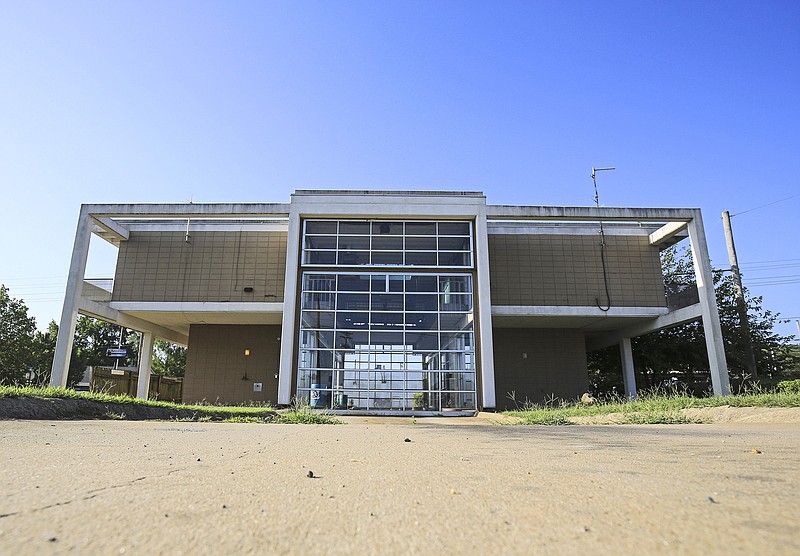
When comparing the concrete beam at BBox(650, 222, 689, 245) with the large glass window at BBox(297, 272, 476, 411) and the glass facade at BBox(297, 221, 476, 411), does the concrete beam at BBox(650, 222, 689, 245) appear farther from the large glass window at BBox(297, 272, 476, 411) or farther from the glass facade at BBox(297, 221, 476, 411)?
the large glass window at BBox(297, 272, 476, 411)

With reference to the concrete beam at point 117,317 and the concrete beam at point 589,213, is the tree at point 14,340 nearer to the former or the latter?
the concrete beam at point 117,317

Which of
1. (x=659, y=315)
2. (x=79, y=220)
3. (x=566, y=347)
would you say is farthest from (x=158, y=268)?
(x=659, y=315)

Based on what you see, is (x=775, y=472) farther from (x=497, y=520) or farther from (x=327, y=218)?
(x=327, y=218)

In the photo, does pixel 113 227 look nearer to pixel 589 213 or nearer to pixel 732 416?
pixel 589 213

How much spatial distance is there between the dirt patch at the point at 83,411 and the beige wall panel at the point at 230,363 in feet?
37.8

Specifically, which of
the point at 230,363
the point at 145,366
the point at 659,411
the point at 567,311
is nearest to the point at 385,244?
the point at 567,311

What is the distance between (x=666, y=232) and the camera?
21031 millimetres

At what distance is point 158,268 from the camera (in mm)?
21328

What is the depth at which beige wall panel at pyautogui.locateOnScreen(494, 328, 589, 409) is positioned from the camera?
2322 centimetres

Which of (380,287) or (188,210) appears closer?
(380,287)

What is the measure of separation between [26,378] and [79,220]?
13954mm

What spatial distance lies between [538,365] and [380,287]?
29.2ft

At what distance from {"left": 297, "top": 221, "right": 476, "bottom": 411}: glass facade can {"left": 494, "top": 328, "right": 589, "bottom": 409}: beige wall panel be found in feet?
15.9

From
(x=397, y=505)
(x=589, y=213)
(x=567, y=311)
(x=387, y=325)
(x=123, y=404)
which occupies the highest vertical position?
(x=589, y=213)
